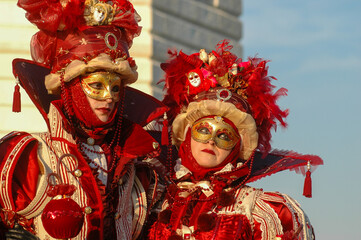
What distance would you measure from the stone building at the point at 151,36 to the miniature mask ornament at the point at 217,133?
4.54 meters

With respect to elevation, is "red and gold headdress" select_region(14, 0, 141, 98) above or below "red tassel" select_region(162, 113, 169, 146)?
above

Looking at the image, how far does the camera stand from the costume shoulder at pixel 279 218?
8.95 metres

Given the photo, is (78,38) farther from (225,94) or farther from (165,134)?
(225,94)

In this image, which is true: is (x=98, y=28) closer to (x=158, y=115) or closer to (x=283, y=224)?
(x=158, y=115)

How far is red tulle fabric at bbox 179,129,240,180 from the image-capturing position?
30.3 ft

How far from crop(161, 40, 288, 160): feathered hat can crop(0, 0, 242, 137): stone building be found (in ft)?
13.6

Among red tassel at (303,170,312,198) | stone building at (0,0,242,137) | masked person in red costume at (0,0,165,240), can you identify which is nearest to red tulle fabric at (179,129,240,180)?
masked person in red costume at (0,0,165,240)

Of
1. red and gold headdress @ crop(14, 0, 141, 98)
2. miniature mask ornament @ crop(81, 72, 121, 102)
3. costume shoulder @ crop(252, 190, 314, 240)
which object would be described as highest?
red and gold headdress @ crop(14, 0, 141, 98)

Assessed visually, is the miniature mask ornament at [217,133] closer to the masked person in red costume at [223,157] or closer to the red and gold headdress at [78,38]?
the masked person in red costume at [223,157]

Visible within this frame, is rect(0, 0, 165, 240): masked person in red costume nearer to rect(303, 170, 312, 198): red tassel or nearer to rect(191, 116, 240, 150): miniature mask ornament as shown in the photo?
rect(191, 116, 240, 150): miniature mask ornament

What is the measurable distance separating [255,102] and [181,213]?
3.45 ft

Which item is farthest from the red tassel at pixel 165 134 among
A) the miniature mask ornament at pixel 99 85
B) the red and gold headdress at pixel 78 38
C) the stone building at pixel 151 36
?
the stone building at pixel 151 36

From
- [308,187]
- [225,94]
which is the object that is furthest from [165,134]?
[308,187]

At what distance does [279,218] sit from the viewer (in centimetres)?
905
